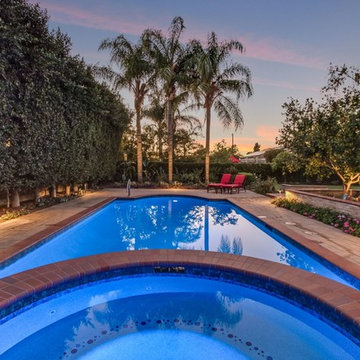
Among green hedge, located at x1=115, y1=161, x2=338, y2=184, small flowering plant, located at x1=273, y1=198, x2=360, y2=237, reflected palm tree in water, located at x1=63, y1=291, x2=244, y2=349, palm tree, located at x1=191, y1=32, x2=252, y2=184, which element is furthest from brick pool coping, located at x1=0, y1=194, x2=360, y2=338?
green hedge, located at x1=115, y1=161, x2=338, y2=184

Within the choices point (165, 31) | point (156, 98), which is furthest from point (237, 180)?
point (165, 31)

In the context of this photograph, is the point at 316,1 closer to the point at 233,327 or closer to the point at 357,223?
the point at 357,223

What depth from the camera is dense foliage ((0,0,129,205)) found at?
22.4ft

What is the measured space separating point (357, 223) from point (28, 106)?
958 centimetres

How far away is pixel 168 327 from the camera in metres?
3.04

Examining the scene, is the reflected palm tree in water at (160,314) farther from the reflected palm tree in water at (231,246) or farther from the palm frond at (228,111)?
the palm frond at (228,111)

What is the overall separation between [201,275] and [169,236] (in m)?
2.78

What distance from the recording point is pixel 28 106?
311 inches

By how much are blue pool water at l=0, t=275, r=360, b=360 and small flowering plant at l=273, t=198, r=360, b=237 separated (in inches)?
150

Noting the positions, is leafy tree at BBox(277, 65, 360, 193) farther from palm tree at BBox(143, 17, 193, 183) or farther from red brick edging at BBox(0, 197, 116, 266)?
palm tree at BBox(143, 17, 193, 183)

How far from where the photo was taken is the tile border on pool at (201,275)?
117 inches

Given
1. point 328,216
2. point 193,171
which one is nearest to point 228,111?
point 193,171

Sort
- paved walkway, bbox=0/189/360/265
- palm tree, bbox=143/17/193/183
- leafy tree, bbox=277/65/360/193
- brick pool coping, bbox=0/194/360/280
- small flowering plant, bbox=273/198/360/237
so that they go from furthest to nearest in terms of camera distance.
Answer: palm tree, bbox=143/17/193/183, leafy tree, bbox=277/65/360/193, small flowering plant, bbox=273/198/360/237, paved walkway, bbox=0/189/360/265, brick pool coping, bbox=0/194/360/280

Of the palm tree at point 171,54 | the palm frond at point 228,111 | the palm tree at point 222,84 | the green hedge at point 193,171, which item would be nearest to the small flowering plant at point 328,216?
the palm frond at point 228,111
